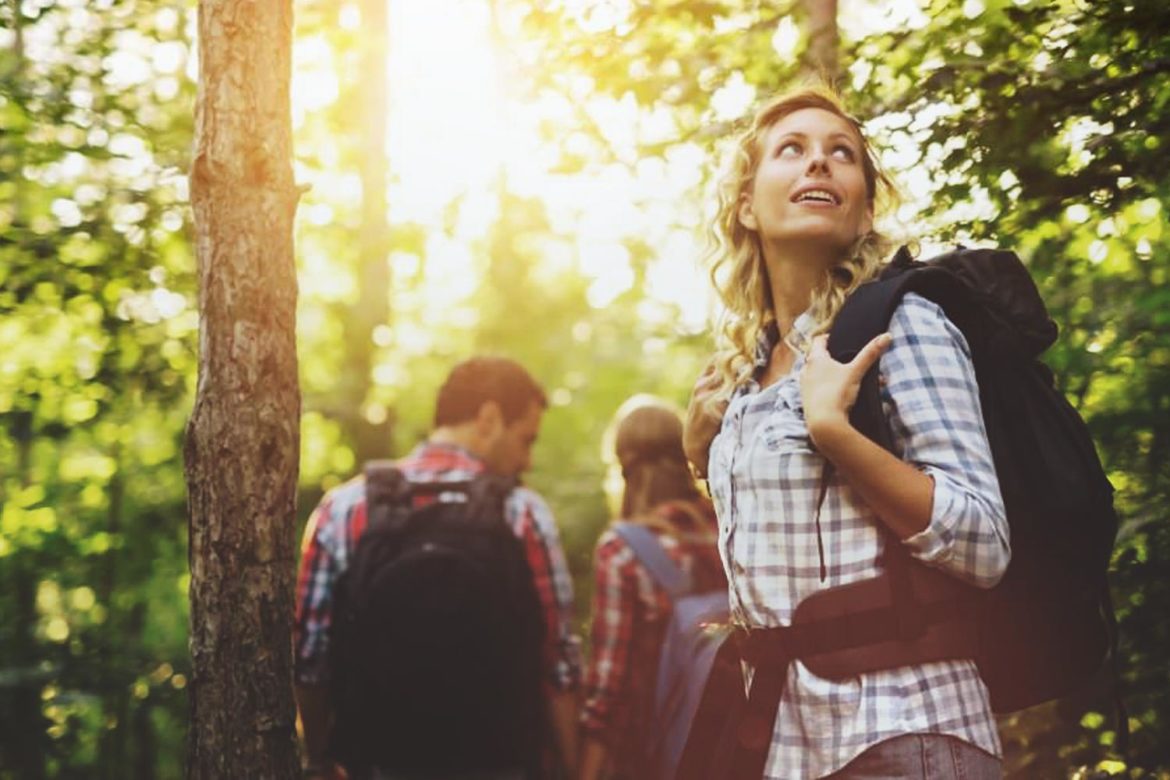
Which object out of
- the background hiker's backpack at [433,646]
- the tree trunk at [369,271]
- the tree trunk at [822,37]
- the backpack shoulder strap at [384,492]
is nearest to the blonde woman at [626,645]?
the background hiker's backpack at [433,646]

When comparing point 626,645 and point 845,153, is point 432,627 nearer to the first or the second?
point 626,645

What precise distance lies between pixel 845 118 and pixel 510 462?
7.41 feet

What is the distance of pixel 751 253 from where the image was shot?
2.89 m

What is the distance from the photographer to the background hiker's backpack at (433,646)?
12.0 feet

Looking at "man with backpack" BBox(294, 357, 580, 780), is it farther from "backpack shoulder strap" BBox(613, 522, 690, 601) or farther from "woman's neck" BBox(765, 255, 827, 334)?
"woman's neck" BBox(765, 255, 827, 334)

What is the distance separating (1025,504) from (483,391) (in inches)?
107

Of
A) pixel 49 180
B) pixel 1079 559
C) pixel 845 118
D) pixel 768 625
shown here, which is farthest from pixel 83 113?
pixel 1079 559

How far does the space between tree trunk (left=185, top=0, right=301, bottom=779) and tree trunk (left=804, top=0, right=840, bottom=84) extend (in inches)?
70.6

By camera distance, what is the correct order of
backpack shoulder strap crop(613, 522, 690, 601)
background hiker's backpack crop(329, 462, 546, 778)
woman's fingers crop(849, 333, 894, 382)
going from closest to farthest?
1. woman's fingers crop(849, 333, 894, 382)
2. background hiker's backpack crop(329, 462, 546, 778)
3. backpack shoulder strap crop(613, 522, 690, 601)

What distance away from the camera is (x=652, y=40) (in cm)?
416

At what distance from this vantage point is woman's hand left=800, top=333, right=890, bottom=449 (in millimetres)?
2070

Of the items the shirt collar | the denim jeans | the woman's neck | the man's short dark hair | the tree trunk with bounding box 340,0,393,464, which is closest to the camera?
the denim jeans

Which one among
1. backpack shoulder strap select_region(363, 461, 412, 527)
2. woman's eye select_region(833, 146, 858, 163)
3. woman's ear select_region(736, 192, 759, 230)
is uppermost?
woman's eye select_region(833, 146, 858, 163)

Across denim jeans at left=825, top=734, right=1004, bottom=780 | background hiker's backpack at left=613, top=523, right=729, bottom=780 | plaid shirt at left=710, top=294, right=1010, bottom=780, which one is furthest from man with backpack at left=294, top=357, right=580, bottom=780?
denim jeans at left=825, top=734, right=1004, bottom=780
